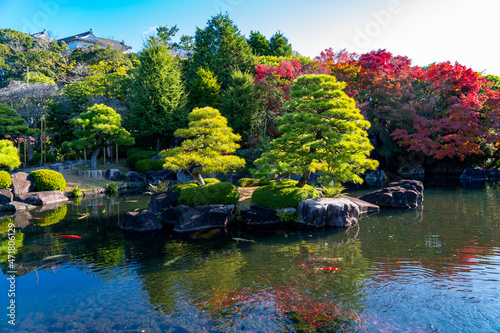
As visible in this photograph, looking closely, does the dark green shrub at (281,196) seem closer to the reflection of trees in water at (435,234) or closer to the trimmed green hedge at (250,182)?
the reflection of trees in water at (435,234)

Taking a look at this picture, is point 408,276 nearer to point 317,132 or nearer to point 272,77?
point 317,132

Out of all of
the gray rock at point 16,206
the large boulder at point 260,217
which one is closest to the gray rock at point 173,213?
the large boulder at point 260,217

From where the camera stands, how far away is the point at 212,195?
1352cm

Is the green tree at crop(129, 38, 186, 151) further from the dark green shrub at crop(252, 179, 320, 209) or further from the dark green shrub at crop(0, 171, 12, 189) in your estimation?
the dark green shrub at crop(252, 179, 320, 209)

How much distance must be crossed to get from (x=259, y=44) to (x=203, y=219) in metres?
36.9

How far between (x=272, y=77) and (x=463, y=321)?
24.6 metres

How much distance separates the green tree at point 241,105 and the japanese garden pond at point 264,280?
16.5 metres

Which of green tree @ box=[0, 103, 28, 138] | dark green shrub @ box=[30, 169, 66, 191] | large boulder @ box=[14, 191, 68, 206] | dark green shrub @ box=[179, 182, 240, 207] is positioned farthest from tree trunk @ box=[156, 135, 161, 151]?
dark green shrub @ box=[179, 182, 240, 207]

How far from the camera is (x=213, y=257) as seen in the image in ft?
28.5

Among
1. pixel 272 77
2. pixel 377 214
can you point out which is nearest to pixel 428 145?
pixel 272 77

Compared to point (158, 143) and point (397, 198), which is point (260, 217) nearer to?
point (397, 198)

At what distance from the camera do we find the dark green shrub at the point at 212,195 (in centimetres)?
1351

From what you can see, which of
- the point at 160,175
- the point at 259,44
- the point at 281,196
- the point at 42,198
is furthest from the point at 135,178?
the point at 259,44

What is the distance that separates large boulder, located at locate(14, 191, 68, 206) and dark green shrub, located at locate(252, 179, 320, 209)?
12.8 metres
